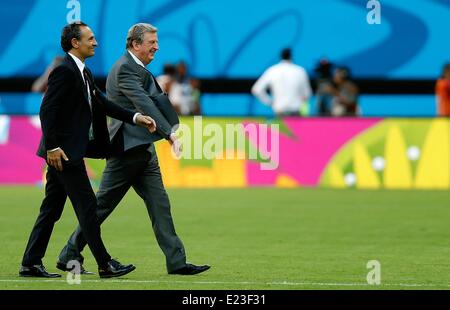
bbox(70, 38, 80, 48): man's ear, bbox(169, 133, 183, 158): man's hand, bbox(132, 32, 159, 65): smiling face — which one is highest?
bbox(132, 32, 159, 65): smiling face

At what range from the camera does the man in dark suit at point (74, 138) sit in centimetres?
1030

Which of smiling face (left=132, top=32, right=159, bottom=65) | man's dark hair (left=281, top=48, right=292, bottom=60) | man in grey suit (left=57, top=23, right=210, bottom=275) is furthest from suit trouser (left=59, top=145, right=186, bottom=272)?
man's dark hair (left=281, top=48, right=292, bottom=60)

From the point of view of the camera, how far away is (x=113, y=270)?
35.0ft

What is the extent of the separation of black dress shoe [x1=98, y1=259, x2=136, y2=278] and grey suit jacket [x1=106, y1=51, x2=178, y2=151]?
3.39ft
